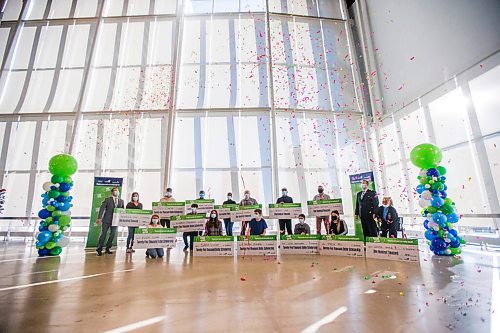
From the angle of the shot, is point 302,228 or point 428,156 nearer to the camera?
point 428,156

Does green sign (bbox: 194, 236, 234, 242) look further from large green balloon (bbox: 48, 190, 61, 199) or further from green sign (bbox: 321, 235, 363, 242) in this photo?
large green balloon (bbox: 48, 190, 61, 199)

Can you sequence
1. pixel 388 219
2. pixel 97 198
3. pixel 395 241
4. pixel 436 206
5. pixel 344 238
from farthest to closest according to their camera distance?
pixel 97 198, pixel 388 219, pixel 344 238, pixel 436 206, pixel 395 241

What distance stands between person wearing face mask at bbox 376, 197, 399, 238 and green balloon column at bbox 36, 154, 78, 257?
613 cm

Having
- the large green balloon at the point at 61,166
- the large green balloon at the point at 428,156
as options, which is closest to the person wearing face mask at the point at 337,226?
the large green balloon at the point at 428,156

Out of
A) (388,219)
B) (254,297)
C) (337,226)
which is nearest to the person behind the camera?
(254,297)

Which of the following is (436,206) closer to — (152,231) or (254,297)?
(254,297)

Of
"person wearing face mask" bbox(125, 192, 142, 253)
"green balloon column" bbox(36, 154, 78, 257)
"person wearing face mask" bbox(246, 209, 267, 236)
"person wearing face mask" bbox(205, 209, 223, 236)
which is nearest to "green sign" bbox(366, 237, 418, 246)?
"person wearing face mask" bbox(246, 209, 267, 236)

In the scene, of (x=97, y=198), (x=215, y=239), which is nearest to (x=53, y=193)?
(x=97, y=198)

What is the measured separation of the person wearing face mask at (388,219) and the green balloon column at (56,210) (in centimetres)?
613

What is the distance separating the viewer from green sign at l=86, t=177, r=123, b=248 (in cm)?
569

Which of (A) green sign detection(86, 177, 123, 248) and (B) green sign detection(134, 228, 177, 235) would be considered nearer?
(B) green sign detection(134, 228, 177, 235)

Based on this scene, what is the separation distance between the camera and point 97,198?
18.9ft

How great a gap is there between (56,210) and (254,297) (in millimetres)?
4636

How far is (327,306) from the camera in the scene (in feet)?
6.32
